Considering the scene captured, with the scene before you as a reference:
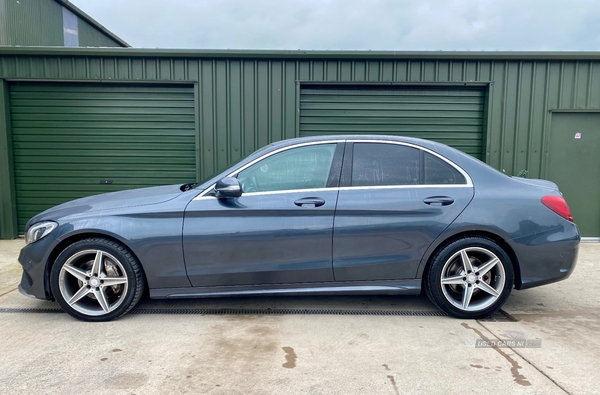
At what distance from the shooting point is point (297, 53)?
633 cm

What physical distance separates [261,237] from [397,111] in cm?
439

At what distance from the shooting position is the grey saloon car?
330 centimetres

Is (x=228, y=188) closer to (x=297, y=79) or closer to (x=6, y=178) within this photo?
(x=297, y=79)

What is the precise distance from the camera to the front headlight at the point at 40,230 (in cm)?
332

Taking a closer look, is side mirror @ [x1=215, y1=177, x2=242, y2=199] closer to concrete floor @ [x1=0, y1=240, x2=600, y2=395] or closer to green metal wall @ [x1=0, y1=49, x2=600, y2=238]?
concrete floor @ [x1=0, y1=240, x2=600, y2=395]

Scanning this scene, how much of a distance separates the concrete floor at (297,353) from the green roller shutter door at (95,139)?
330cm

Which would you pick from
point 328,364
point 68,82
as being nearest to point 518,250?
point 328,364

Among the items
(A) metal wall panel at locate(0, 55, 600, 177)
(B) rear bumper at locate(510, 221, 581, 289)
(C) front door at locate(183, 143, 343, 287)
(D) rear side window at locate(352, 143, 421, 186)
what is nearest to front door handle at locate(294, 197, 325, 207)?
(C) front door at locate(183, 143, 343, 287)

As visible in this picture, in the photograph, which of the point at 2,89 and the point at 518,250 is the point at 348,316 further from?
the point at 2,89

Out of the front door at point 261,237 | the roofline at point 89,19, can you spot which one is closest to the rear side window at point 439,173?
the front door at point 261,237

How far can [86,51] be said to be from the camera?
20.7ft

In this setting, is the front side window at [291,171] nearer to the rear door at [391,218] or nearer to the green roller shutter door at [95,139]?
the rear door at [391,218]

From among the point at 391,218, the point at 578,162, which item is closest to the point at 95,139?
the point at 391,218

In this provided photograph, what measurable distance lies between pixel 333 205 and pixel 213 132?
12.7 feet
